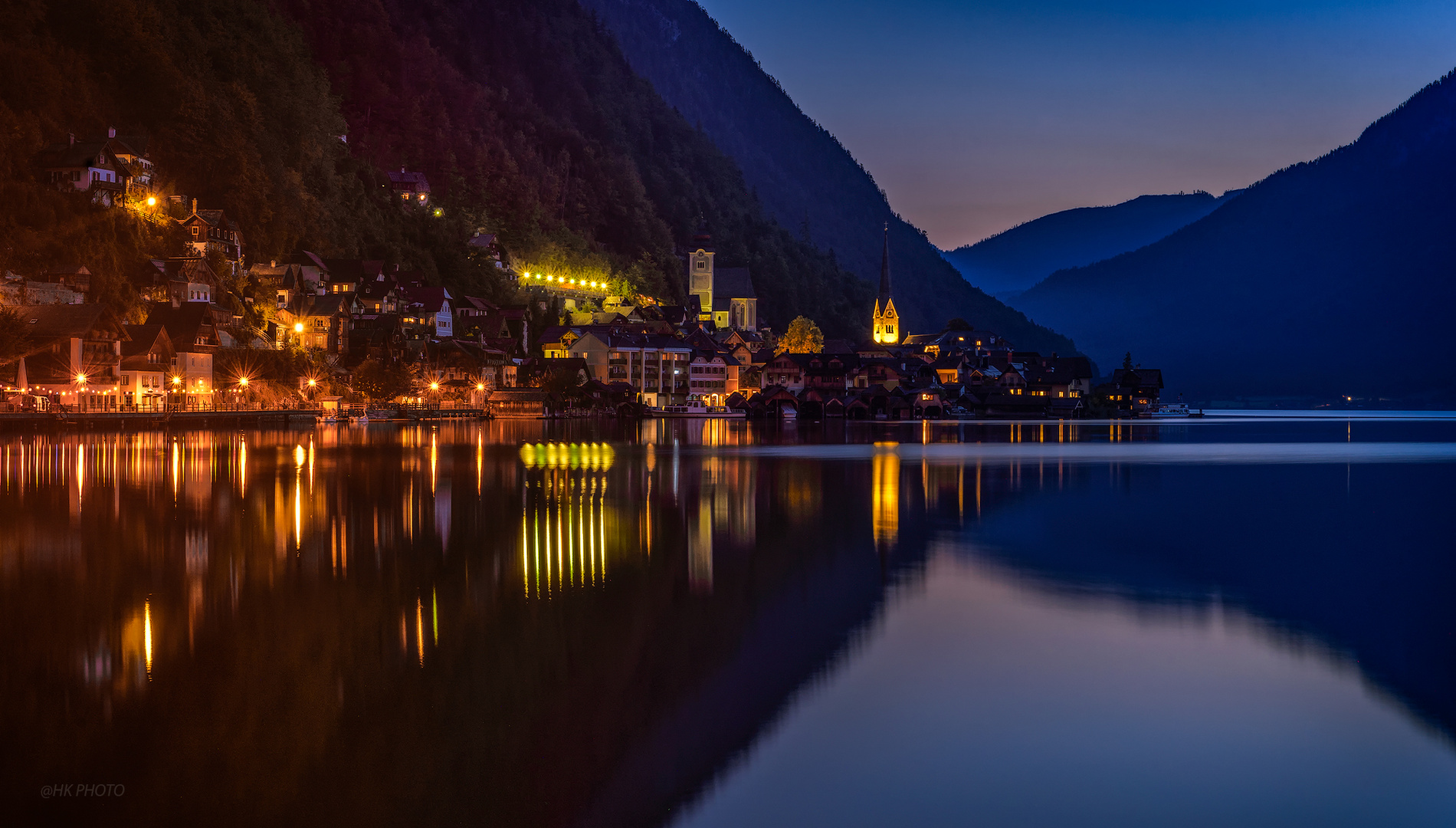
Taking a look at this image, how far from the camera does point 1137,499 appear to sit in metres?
28.5

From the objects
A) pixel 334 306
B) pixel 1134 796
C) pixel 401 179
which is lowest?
pixel 1134 796

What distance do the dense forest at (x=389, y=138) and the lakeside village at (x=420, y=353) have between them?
2.93m

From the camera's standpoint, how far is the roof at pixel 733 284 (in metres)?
141

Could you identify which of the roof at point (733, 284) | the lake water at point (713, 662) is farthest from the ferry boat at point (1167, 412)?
the lake water at point (713, 662)

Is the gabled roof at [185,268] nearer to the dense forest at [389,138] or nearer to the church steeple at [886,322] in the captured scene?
the dense forest at [389,138]

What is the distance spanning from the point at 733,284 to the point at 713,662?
432ft

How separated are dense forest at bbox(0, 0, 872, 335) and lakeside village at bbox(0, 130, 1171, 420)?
2931mm

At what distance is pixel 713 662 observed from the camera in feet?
36.9

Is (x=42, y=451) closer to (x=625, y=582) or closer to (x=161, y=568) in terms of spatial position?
(x=161, y=568)

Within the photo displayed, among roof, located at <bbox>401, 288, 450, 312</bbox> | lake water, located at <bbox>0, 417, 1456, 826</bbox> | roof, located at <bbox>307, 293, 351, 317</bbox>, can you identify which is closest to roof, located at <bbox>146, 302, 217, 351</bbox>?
roof, located at <bbox>307, 293, 351, 317</bbox>

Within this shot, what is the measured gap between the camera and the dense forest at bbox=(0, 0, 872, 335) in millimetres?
72750

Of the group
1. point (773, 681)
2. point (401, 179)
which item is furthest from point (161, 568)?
point (401, 179)

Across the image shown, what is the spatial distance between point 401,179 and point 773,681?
110884 millimetres

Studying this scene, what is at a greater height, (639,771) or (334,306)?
(334,306)
